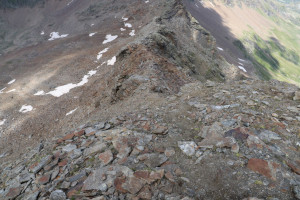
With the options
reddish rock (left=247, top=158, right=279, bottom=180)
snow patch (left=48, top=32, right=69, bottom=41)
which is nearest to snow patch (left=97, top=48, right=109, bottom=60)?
snow patch (left=48, top=32, right=69, bottom=41)

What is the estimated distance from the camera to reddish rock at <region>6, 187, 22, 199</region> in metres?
6.03

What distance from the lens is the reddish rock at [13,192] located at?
6026mm

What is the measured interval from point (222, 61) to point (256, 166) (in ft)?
112

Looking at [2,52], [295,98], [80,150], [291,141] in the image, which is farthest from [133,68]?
[2,52]

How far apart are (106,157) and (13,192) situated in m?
3.16

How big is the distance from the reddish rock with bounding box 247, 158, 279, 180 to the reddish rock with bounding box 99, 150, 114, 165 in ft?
14.3

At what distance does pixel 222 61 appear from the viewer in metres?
36.4

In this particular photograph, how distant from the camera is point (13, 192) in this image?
20.2ft

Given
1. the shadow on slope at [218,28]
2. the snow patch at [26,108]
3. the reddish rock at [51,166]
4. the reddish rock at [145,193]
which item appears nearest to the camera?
the reddish rock at [145,193]

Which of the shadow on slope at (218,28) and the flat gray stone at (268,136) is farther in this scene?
the shadow on slope at (218,28)

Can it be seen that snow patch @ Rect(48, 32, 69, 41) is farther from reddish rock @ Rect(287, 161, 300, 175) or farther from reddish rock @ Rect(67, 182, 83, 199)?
reddish rock @ Rect(287, 161, 300, 175)

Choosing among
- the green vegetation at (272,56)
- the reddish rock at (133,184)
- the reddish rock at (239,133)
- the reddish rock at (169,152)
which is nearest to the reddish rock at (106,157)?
the reddish rock at (133,184)

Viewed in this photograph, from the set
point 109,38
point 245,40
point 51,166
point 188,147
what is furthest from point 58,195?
point 245,40

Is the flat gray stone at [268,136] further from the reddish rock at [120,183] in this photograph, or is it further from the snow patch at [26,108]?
the snow patch at [26,108]
